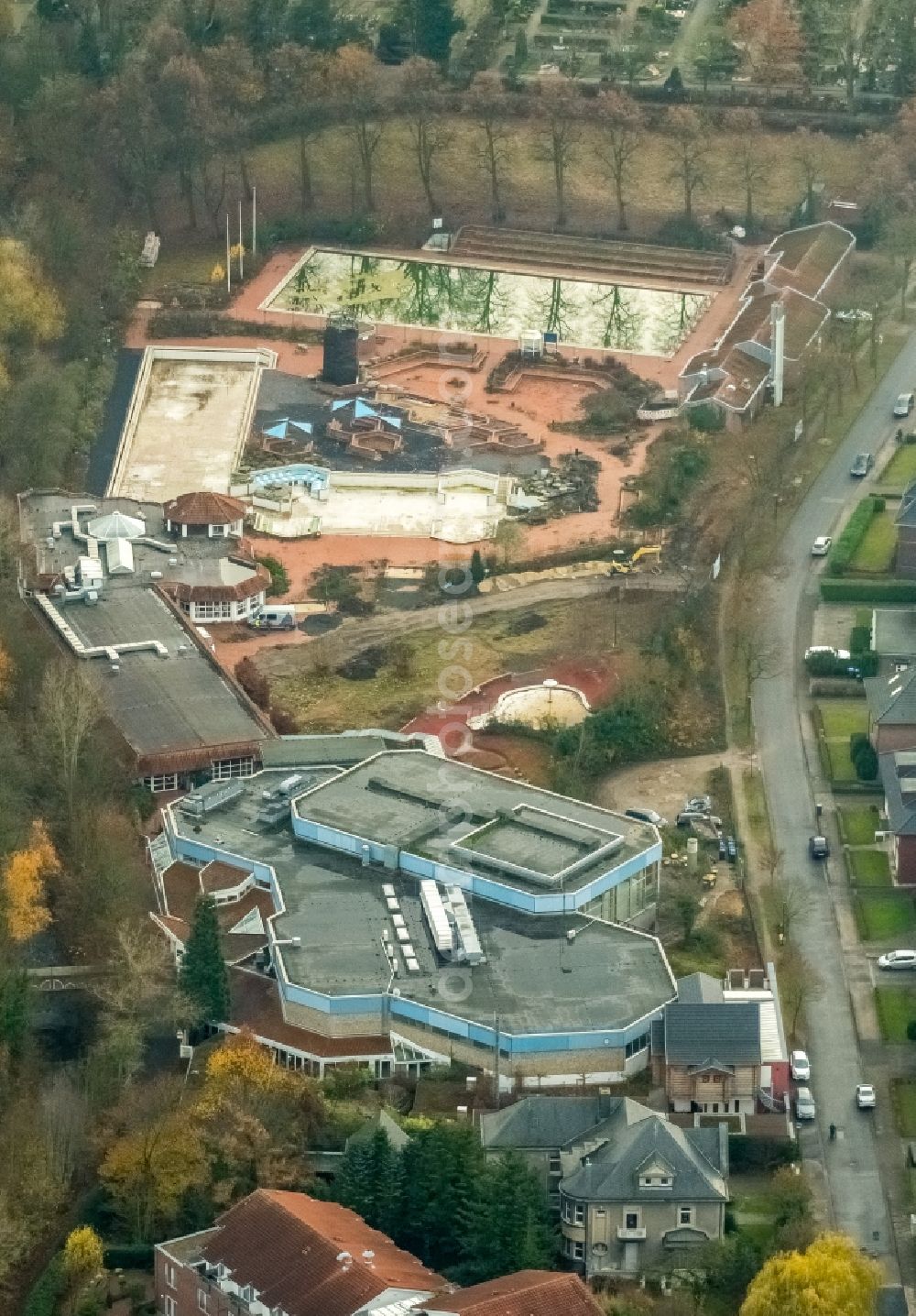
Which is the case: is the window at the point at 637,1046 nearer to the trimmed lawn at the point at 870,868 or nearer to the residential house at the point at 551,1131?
the residential house at the point at 551,1131

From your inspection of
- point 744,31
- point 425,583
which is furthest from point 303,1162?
point 744,31

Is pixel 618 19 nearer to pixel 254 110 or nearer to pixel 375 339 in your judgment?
pixel 254 110

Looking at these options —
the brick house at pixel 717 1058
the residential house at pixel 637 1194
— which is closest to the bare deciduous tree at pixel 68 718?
the brick house at pixel 717 1058

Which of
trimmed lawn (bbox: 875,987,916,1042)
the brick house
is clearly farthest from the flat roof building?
trimmed lawn (bbox: 875,987,916,1042)

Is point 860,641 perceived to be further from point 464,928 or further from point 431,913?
point 464,928

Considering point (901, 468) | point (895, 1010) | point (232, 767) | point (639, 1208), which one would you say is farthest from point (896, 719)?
point (639, 1208)

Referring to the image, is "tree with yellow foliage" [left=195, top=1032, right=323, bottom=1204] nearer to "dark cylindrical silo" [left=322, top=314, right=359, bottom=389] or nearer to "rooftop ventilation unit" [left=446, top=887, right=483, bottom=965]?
"rooftop ventilation unit" [left=446, top=887, right=483, bottom=965]
